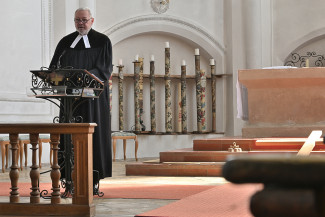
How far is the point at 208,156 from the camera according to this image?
25.5 feet

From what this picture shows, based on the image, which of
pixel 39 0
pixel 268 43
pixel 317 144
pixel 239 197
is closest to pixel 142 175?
pixel 317 144

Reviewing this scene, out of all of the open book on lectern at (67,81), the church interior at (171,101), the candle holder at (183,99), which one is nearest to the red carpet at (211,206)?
the church interior at (171,101)

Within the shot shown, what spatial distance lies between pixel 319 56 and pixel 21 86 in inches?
258

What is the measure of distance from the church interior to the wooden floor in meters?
0.01

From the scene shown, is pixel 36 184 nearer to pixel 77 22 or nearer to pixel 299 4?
pixel 77 22

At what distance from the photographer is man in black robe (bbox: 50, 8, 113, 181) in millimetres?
5051

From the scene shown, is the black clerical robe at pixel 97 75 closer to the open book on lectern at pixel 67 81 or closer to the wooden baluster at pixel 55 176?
the open book on lectern at pixel 67 81

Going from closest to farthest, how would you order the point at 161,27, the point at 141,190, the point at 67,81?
the point at 67,81 → the point at 141,190 → the point at 161,27

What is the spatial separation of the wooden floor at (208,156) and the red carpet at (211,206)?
2.78 meters

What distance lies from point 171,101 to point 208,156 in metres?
5.66

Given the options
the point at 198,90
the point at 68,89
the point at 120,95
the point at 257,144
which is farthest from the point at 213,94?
the point at 68,89

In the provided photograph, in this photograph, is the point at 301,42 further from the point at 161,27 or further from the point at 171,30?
the point at 161,27

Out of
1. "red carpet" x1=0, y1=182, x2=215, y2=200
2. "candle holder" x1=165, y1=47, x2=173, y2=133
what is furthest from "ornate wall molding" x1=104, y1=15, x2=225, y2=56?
"red carpet" x1=0, y1=182, x2=215, y2=200

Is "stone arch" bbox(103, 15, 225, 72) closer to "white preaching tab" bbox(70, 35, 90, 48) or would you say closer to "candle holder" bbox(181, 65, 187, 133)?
"candle holder" bbox(181, 65, 187, 133)
